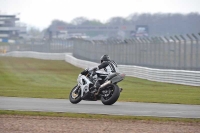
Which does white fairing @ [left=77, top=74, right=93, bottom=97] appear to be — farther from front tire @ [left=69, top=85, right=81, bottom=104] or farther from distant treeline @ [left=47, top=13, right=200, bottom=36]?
distant treeline @ [left=47, top=13, right=200, bottom=36]

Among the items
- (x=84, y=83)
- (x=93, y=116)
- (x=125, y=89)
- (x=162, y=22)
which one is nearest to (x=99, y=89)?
(x=84, y=83)

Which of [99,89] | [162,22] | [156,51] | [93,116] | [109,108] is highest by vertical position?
[162,22]

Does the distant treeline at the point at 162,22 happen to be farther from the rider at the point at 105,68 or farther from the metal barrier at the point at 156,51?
the rider at the point at 105,68

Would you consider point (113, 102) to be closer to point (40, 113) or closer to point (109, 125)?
point (40, 113)

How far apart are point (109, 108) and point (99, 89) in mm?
938

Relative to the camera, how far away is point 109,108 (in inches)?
670

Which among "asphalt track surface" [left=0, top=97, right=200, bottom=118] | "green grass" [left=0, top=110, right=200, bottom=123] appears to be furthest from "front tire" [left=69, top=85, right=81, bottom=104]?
"green grass" [left=0, top=110, right=200, bottom=123]

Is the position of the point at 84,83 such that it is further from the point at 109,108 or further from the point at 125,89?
the point at 125,89

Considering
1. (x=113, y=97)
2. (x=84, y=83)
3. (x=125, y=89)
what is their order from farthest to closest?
1. (x=125, y=89)
2. (x=84, y=83)
3. (x=113, y=97)

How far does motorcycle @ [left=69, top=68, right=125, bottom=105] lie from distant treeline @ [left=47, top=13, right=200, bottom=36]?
30.6 meters

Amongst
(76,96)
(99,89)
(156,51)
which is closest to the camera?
(99,89)

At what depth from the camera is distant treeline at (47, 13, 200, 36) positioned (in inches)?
2118

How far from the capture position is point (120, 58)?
50.7 m

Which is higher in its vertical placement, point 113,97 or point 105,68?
point 105,68
